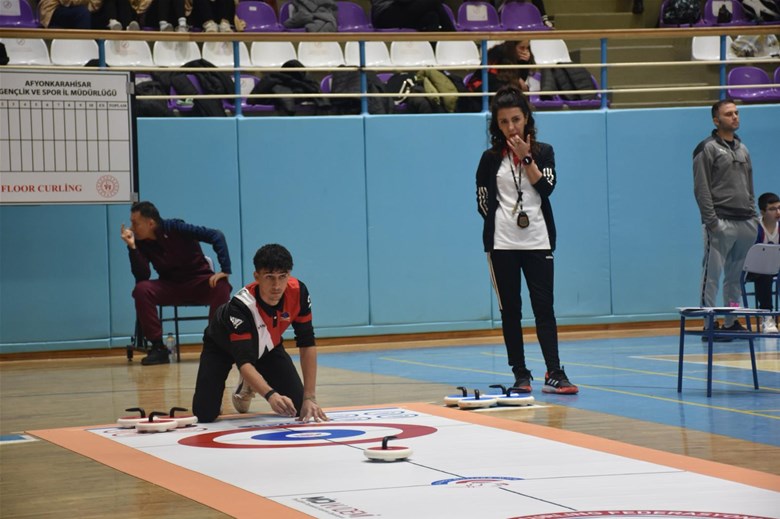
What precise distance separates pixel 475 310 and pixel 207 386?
632cm

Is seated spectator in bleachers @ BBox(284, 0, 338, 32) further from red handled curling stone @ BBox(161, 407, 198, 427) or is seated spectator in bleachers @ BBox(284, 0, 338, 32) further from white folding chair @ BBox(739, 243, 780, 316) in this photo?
red handled curling stone @ BBox(161, 407, 198, 427)

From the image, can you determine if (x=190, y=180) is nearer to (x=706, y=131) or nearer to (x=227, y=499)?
(x=706, y=131)

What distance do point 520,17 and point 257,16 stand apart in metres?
3.20

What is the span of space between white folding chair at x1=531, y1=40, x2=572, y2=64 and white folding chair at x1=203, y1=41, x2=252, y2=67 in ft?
10.5

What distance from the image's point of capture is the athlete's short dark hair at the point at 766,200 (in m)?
11.8

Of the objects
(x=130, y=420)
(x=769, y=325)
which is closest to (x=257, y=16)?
(x=769, y=325)

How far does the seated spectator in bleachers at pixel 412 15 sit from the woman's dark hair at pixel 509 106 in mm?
6397

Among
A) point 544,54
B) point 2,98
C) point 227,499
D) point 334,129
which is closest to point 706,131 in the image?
point 544,54

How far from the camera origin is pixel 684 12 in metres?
15.3

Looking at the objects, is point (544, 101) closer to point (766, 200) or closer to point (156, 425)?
point (766, 200)

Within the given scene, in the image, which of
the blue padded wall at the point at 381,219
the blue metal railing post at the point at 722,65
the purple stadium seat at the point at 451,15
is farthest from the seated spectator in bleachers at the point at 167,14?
the blue metal railing post at the point at 722,65

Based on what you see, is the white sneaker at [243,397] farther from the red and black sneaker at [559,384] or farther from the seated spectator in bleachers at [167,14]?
the seated spectator in bleachers at [167,14]

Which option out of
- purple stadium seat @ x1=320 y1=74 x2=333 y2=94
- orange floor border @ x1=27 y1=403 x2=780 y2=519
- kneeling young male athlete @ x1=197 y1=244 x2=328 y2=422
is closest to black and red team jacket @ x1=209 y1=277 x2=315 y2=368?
kneeling young male athlete @ x1=197 y1=244 x2=328 y2=422

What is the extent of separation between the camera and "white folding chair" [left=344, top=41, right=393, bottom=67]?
1330 cm
